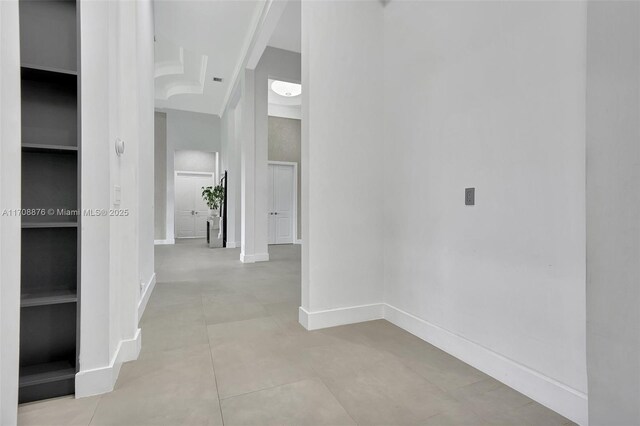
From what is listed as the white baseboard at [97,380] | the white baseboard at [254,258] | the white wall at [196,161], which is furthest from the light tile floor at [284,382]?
the white wall at [196,161]

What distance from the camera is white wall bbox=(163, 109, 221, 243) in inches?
344

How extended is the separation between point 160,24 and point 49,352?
16.4 feet

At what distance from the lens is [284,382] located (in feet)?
5.43

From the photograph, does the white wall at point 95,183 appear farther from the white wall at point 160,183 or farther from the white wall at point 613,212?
the white wall at point 160,183

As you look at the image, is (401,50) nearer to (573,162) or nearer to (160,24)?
(573,162)

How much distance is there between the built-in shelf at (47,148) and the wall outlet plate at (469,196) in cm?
215

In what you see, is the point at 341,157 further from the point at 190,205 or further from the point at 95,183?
the point at 190,205

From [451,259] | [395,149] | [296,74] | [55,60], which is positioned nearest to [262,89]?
[296,74]

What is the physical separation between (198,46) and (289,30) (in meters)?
1.78

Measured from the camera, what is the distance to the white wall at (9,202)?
45.4 inches

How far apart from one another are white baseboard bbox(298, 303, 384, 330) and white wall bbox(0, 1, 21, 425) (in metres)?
1.65

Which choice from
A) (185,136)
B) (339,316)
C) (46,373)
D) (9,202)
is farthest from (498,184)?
(185,136)

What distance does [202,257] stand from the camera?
6113 mm

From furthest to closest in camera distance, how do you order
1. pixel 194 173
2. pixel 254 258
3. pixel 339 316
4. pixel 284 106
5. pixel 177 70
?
pixel 194 173, pixel 284 106, pixel 177 70, pixel 254 258, pixel 339 316
